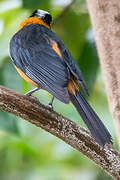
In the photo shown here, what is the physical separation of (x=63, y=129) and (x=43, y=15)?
1843mm

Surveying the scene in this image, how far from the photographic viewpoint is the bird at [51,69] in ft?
9.35

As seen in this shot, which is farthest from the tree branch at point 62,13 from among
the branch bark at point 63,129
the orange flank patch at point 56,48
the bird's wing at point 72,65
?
the branch bark at point 63,129

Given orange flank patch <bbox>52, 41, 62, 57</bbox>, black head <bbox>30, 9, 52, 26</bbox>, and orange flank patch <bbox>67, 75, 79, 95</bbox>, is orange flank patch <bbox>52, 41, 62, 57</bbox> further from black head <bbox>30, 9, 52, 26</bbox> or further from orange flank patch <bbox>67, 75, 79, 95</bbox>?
black head <bbox>30, 9, 52, 26</bbox>

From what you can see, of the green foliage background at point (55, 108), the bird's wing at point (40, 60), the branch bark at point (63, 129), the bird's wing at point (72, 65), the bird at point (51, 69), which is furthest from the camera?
the green foliage background at point (55, 108)

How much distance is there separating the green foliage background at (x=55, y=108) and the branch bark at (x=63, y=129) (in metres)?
0.81

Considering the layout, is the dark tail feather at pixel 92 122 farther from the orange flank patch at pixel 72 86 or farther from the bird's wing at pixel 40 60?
the bird's wing at pixel 40 60

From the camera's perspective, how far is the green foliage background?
151 inches

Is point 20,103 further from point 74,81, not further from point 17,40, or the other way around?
point 17,40

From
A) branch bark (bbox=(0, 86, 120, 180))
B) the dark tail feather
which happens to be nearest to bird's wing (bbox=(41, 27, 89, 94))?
the dark tail feather

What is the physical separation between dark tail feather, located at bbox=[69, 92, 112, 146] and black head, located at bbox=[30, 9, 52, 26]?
1379 mm

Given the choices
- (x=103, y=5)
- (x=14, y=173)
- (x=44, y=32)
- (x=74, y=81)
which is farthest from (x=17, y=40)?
(x=14, y=173)

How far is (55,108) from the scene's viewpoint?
3.85m

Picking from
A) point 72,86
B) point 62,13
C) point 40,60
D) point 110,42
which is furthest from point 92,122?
point 62,13

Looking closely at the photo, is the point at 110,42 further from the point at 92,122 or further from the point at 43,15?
the point at 43,15
